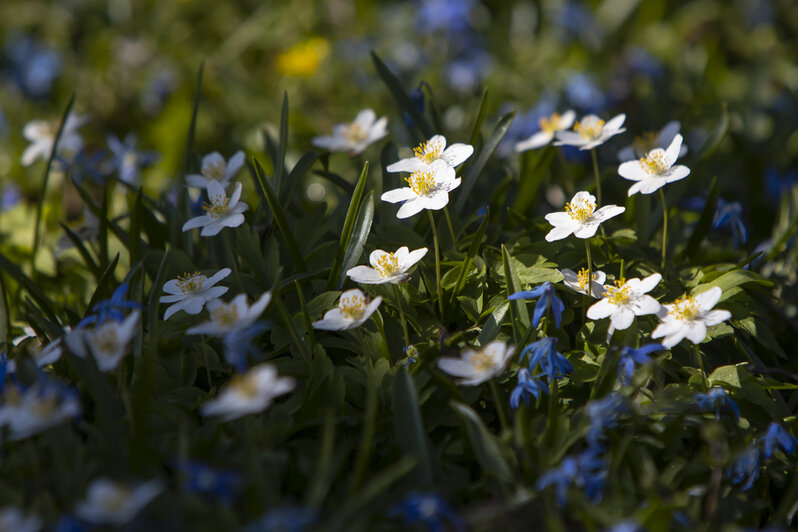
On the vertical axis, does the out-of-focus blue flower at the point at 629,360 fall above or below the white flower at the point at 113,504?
below

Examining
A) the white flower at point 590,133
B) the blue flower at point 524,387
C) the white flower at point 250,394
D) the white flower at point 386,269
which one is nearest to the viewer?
the white flower at point 250,394

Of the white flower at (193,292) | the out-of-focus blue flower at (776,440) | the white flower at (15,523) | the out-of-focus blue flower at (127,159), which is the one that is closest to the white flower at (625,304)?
the out-of-focus blue flower at (776,440)

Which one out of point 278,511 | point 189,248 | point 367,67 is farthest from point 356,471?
point 367,67

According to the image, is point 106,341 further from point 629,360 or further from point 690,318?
point 690,318

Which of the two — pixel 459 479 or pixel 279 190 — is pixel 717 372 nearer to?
pixel 459 479

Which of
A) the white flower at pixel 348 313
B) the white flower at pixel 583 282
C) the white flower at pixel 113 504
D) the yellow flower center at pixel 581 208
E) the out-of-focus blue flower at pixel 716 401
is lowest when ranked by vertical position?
the out-of-focus blue flower at pixel 716 401

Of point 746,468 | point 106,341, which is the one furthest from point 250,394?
point 746,468

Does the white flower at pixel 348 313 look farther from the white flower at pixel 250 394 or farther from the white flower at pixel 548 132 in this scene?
the white flower at pixel 548 132
